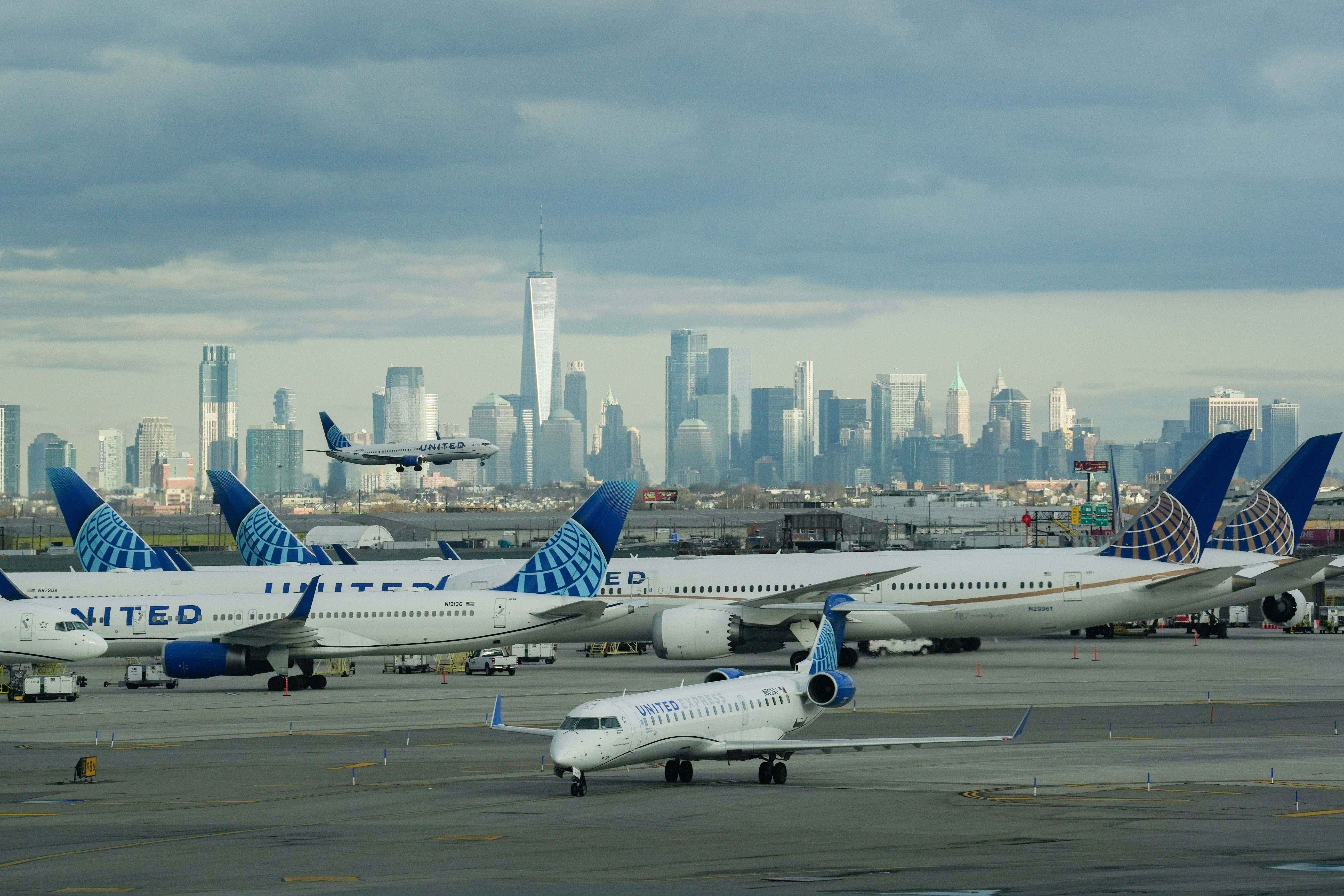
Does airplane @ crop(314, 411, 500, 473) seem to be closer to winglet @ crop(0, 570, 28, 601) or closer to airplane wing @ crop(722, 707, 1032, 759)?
winglet @ crop(0, 570, 28, 601)

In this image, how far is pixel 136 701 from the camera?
60.0 metres

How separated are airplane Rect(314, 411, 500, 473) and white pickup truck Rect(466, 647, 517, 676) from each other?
5575 centimetres

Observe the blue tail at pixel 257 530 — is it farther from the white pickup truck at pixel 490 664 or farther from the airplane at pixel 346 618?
the white pickup truck at pixel 490 664

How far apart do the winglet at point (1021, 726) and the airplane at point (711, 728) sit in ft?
0.50

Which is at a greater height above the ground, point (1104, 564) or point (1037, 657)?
point (1104, 564)

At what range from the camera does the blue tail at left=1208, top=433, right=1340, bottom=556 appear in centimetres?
8688

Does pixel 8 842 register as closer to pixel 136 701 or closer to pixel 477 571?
pixel 136 701

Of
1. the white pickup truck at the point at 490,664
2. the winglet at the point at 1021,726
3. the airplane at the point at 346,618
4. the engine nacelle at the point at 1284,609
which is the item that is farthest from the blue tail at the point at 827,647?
the engine nacelle at the point at 1284,609

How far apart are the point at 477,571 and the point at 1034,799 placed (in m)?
45.8

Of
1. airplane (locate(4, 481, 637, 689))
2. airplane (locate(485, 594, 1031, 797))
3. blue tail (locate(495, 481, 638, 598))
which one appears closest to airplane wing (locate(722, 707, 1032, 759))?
airplane (locate(485, 594, 1031, 797))

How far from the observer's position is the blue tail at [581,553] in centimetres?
6838

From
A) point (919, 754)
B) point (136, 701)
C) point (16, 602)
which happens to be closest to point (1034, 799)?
point (919, 754)

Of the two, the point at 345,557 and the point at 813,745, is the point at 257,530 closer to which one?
the point at 345,557

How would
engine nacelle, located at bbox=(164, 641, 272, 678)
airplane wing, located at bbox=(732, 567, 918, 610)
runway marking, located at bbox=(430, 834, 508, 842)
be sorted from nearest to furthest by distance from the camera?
runway marking, located at bbox=(430, 834, 508, 842), engine nacelle, located at bbox=(164, 641, 272, 678), airplane wing, located at bbox=(732, 567, 918, 610)
